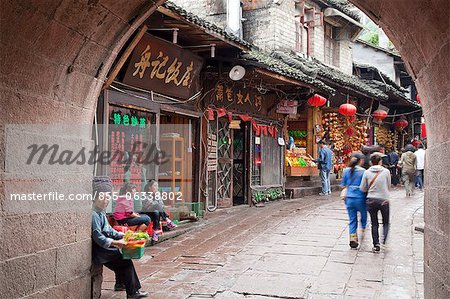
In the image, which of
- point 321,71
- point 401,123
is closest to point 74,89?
point 321,71

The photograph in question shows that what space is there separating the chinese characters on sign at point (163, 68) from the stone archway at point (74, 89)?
327 centimetres

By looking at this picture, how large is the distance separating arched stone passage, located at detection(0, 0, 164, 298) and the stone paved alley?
3.92 feet

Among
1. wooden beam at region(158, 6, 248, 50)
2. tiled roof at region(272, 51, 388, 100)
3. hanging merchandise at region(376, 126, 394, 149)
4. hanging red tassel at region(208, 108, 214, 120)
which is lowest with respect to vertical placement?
hanging red tassel at region(208, 108, 214, 120)

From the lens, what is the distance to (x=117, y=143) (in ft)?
27.6

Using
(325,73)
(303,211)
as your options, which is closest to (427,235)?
(303,211)

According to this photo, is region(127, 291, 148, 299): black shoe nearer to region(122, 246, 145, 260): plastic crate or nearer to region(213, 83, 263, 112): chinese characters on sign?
region(122, 246, 145, 260): plastic crate

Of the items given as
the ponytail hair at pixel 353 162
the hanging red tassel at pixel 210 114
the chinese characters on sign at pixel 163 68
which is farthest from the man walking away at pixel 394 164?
the ponytail hair at pixel 353 162

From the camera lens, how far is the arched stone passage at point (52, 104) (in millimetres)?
4074

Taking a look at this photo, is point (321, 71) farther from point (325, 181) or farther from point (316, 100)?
point (325, 181)

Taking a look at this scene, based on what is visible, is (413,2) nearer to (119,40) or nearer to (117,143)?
(119,40)

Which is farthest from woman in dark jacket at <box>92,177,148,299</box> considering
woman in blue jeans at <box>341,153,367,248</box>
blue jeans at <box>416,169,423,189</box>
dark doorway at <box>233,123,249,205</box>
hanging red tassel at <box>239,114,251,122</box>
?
blue jeans at <box>416,169,423,189</box>

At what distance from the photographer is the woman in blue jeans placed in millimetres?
8156

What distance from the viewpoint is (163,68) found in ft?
31.3

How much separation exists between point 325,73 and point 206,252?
9925 millimetres
